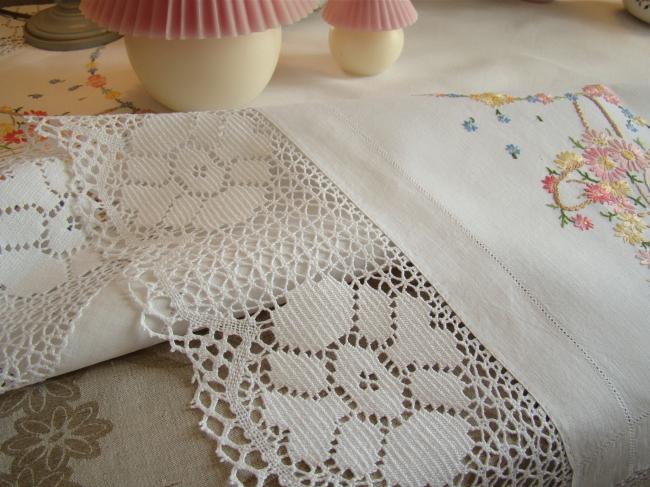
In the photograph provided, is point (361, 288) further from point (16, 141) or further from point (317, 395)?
point (16, 141)

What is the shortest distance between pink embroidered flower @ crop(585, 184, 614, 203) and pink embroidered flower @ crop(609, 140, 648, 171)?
56 mm

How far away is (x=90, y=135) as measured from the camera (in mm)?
535

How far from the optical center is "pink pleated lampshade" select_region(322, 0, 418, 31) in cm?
69

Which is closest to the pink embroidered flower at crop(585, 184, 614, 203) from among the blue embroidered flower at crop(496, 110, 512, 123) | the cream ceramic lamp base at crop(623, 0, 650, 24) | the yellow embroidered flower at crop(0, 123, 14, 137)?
the blue embroidered flower at crop(496, 110, 512, 123)

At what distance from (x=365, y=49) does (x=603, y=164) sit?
0.35m

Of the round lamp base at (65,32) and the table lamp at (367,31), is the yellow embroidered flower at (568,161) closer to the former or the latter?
the table lamp at (367,31)

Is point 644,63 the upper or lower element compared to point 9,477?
upper

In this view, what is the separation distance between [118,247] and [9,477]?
0.21 meters

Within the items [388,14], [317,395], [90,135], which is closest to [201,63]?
[90,135]

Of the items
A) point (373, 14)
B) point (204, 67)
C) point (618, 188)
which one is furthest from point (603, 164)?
point (204, 67)

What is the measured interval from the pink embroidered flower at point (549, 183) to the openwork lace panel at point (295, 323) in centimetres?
19

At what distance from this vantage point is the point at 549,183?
0.55 m

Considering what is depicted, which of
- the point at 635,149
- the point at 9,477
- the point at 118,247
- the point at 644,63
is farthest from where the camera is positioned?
the point at 644,63

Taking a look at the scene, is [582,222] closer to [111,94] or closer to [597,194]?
[597,194]
